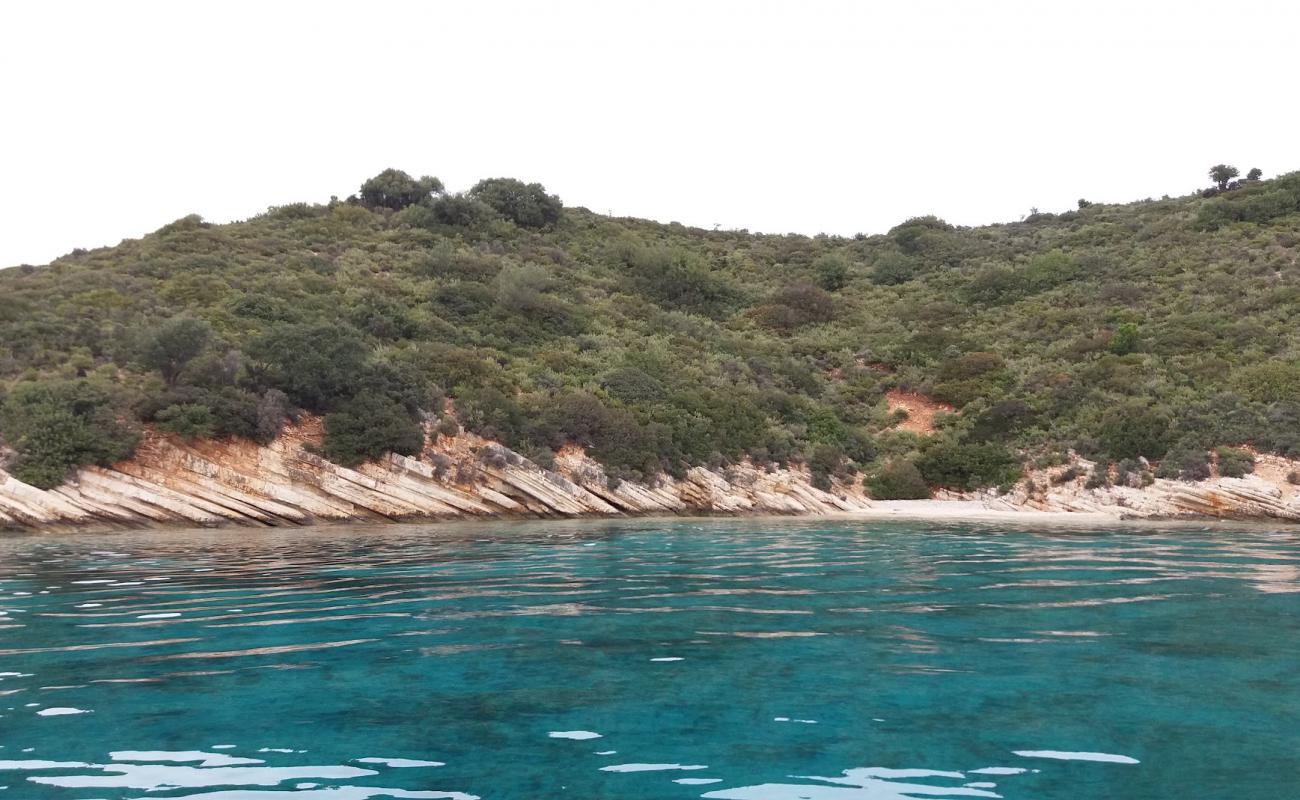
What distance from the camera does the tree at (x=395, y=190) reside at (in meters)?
82.7

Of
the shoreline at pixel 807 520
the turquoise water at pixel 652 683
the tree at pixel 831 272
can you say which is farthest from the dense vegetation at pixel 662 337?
the turquoise water at pixel 652 683

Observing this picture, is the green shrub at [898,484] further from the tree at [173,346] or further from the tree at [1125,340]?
the tree at [173,346]

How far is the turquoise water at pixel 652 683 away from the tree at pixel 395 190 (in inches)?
2830

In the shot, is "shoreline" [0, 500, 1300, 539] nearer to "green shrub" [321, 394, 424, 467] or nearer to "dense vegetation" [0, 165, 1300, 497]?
"dense vegetation" [0, 165, 1300, 497]

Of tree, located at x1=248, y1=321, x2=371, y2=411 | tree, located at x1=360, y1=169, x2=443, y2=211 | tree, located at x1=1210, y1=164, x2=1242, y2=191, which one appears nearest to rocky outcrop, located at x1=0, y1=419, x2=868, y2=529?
tree, located at x1=248, y1=321, x2=371, y2=411

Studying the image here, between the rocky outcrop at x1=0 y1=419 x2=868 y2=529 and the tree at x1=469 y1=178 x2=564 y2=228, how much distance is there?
49.7 m

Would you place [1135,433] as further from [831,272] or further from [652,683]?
[831,272]

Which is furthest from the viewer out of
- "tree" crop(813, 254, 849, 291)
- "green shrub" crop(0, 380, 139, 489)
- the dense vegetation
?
"tree" crop(813, 254, 849, 291)

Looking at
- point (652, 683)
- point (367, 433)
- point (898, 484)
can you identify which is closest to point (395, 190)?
point (367, 433)

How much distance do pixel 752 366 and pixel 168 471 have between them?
110ft

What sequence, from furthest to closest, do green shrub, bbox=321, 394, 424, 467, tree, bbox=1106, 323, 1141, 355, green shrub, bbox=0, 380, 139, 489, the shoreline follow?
tree, bbox=1106, 323, 1141, 355
green shrub, bbox=321, 394, 424, 467
green shrub, bbox=0, 380, 139, 489
the shoreline

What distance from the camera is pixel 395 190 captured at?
3246 inches

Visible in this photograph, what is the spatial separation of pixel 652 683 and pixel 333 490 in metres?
25.4

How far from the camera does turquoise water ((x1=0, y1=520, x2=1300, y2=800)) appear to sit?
17.3 feet
